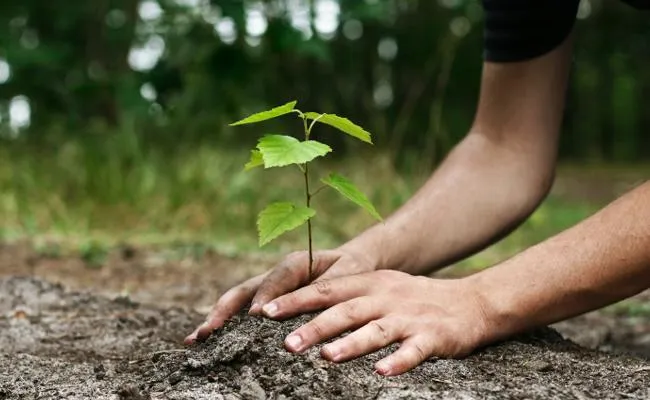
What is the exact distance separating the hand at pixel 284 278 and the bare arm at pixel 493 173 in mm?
144

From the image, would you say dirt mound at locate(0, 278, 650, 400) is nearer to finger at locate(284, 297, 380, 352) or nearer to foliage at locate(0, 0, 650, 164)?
finger at locate(284, 297, 380, 352)

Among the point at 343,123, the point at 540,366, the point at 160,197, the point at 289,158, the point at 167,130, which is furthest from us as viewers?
the point at 167,130

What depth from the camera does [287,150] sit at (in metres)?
1.38

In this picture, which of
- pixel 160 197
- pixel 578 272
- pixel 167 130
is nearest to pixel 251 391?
pixel 578 272

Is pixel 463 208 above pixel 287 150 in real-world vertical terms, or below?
below

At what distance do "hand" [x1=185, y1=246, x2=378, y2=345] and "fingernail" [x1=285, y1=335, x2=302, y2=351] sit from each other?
0.14 m

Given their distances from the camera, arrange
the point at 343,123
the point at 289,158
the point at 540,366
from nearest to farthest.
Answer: the point at 289,158
the point at 343,123
the point at 540,366

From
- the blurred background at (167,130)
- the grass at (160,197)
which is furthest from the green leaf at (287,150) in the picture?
the grass at (160,197)

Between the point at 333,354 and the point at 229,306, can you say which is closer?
the point at 333,354

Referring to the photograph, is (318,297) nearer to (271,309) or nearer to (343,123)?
(271,309)

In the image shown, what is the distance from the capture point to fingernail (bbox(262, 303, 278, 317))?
1.55 metres

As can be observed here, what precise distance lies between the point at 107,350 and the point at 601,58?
10.0 m

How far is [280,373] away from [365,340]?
14cm

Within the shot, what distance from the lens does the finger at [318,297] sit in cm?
155
